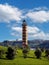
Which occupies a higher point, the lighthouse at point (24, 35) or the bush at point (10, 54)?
the lighthouse at point (24, 35)

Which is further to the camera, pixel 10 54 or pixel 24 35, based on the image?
pixel 24 35

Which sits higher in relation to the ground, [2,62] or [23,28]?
[23,28]

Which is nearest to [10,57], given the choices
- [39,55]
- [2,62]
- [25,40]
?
[2,62]

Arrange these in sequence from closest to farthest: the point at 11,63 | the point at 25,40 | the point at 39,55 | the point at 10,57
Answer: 1. the point at 11,63
2. the point at 10,57
3. the point at 39,55
4. the point at 25,40

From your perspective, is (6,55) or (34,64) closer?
(34,64)

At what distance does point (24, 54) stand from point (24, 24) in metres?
60.0

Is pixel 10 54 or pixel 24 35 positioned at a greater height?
pixel 24 35

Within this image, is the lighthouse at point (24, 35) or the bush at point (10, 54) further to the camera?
the lighthouse at point (24, 35)

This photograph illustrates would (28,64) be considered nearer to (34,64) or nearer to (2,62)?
(34,64)

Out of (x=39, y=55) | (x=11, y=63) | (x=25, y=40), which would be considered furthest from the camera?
(x=25, y=40)

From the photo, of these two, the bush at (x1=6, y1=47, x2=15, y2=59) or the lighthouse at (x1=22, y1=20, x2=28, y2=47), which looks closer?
the bush at (x1=6, y1=47, x2=15, y2=59)

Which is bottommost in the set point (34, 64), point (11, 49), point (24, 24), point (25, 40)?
point (34, 64)

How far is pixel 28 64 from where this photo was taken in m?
70.6

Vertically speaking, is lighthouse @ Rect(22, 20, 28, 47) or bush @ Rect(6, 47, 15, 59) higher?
lighthouse @ Rect(22, 20, 28, 47)
